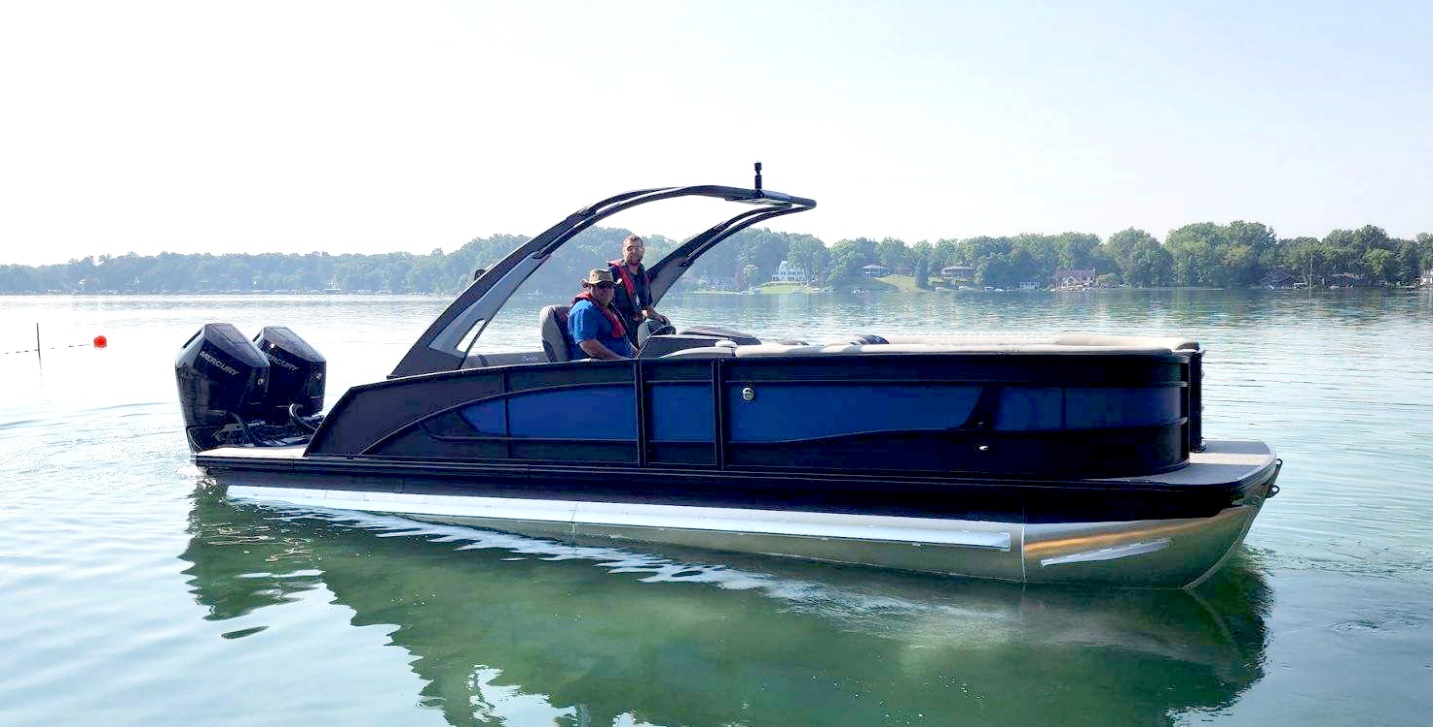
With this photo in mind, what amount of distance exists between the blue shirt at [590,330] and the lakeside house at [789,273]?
15484 centimetres

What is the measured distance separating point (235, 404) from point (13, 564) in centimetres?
226

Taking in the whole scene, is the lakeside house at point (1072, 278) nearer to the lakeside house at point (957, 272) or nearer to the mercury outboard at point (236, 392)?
the lakeside house at point (957, 272)

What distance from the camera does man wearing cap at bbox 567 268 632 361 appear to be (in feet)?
23.5

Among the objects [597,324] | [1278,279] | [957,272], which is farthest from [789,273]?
[597,324]

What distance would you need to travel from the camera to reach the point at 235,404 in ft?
29.9

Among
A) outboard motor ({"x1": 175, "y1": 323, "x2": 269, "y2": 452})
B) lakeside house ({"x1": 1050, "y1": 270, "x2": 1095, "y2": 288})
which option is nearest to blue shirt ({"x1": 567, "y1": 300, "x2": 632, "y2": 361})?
outboard motor ({"x1": 175, "y1": 323, "x2": 269, "y2": 452})

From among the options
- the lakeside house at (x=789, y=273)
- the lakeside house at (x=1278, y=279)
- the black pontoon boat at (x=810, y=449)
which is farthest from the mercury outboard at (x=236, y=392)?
the lakeside house at (x=789, y=273)

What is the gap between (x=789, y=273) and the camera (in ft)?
542

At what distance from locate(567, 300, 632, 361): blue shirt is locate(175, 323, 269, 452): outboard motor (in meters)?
3.31

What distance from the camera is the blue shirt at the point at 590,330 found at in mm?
7238

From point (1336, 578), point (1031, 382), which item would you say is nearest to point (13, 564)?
point (1031, 382)

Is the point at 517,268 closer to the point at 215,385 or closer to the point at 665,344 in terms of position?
the point at 665,344

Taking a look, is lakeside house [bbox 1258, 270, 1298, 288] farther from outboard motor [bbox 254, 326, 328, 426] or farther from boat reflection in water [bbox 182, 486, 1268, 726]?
boat reflection in water [bbox 182, 486, 1268, 726]

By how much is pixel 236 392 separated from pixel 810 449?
17.1ft
